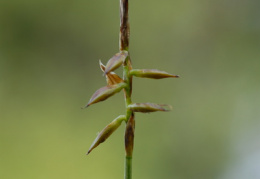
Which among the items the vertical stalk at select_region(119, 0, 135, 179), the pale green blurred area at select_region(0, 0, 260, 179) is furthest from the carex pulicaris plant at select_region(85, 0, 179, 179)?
the pale green blurred area at select_region(0, 0, 260, 179)

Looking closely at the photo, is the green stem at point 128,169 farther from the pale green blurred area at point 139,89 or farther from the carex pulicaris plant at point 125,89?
the pale green blurred area at point 139,89

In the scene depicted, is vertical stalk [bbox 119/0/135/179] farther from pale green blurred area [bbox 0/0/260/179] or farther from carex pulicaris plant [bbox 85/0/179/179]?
pale green blurred area [bbox 0/0/260/179]

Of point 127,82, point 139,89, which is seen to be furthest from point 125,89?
point 139,89

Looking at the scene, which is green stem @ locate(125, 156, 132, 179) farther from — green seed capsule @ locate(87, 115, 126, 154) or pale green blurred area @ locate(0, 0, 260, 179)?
pale green blurred area @ locate(0, 0, 260, 179)

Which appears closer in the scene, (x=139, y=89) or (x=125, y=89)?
(x=125, y=89)

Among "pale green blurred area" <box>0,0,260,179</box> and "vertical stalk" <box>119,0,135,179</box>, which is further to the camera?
"pale green blurred area" <box>0,0,260,179</box>

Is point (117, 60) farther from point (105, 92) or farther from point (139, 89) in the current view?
point (139, 89)

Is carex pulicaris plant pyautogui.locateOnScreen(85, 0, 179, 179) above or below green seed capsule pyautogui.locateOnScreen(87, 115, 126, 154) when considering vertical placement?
above

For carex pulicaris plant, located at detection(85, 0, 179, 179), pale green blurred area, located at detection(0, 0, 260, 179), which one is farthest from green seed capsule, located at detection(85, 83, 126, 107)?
pale green blurred area, located at detection(0, 0, 260, 179)

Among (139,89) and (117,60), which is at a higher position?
(117,60)
